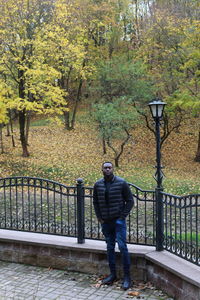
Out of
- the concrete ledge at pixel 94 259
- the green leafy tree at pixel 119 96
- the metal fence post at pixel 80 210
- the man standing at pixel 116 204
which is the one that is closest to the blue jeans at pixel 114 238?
the man standing at pixel 116 204

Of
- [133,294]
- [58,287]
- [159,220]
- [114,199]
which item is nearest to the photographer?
[133,294]

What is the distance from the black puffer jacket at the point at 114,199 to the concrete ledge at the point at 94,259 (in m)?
0.82

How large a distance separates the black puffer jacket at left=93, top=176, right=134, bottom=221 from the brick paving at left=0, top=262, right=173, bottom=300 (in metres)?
1.12

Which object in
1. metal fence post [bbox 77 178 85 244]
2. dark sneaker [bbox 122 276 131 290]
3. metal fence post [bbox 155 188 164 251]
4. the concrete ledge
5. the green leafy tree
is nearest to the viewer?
the concrete ledge

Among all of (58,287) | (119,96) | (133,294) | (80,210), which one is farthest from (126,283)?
(119,96)

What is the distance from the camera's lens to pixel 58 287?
609cm

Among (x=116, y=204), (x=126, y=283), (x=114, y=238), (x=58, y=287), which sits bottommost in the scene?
(x=58, y=287)

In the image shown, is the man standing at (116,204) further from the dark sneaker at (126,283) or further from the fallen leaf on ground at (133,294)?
the fallen leaf on ground at (133,294)

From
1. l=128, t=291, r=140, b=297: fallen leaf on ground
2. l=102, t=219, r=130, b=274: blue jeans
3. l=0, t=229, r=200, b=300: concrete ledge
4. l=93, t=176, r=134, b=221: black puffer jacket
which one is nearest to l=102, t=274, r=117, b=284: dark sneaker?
l=102, t=219, r=130, b=274: blue jeans

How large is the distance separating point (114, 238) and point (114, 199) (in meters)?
0.69

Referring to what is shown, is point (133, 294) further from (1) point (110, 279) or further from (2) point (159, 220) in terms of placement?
(2) point (159, 220)

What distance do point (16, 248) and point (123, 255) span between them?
2.37m

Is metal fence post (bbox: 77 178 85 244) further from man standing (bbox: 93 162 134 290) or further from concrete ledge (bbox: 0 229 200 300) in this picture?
man standing (bbox: 93 162 134 290)

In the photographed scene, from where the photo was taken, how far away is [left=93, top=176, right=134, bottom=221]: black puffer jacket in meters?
5.93
